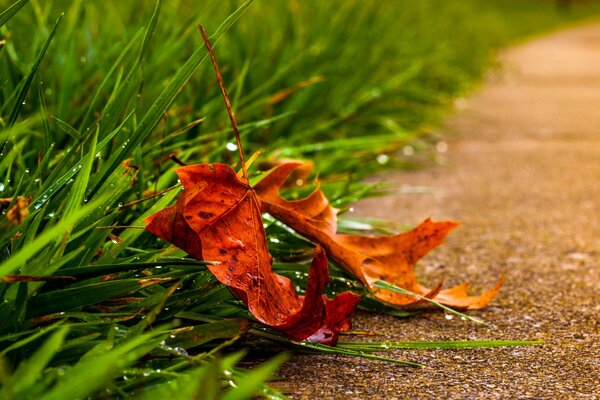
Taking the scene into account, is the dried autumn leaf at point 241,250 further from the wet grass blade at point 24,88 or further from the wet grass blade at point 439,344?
the wet grass blade at point 24,88

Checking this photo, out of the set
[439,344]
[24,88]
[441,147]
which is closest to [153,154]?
[24,88]

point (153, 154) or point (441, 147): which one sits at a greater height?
point (153, 154)

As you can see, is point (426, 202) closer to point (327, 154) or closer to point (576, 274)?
point (327, 154)

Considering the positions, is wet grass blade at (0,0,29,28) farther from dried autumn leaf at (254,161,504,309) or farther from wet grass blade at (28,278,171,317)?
dried autumn leaf at (254,161,504,309)

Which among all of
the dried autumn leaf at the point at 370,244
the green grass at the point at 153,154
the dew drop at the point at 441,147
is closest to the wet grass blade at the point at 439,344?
the green grass at the point at 153,154

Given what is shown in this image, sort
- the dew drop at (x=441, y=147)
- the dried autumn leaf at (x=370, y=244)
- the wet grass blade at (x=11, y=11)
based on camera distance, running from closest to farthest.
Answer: the wet grass blade at (x=11, y=11)
the dried autumn leaf at (x=370, y=244)
the dew drop at (x=441, y=147)

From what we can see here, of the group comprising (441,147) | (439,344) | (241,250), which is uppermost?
(241,250)

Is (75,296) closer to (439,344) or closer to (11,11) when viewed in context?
(11,11)
